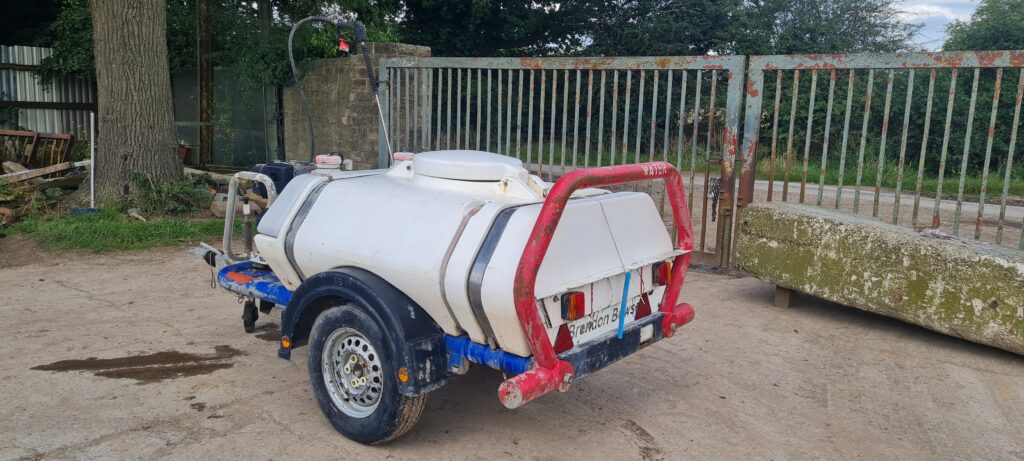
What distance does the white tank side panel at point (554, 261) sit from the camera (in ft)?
10.6

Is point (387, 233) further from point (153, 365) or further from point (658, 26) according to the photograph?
point (658, 26)

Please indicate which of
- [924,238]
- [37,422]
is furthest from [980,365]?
[37,422]

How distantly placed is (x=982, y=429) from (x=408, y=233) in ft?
10.5

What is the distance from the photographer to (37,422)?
3975 millimetres

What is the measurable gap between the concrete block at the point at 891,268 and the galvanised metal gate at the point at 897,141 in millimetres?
678

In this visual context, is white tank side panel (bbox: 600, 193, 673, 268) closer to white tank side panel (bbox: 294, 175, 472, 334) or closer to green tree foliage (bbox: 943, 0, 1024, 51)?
white tank side panel (bbox: 294, 175, 472, 334)

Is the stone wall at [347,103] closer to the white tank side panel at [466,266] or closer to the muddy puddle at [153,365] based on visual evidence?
the muddy puddle at [153,365]

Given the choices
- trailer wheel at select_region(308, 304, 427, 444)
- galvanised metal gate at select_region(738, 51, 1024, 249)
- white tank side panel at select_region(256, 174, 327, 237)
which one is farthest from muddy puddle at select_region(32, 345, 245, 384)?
galvanised metal gate at select_region(738, 51, 1024, 249)

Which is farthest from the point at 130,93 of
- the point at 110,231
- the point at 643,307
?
the point at 643,307

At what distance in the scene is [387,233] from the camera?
147 inches

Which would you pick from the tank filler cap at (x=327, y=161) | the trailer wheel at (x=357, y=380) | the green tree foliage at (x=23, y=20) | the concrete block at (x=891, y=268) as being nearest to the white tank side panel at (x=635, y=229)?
the trailer wheel at (x=357, y=380)

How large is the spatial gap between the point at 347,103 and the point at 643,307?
7.69 metres

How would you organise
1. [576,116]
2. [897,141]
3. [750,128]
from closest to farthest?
[750,128] → [576,116] → [897,141]

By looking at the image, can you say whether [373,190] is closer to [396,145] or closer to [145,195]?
[396,145]
